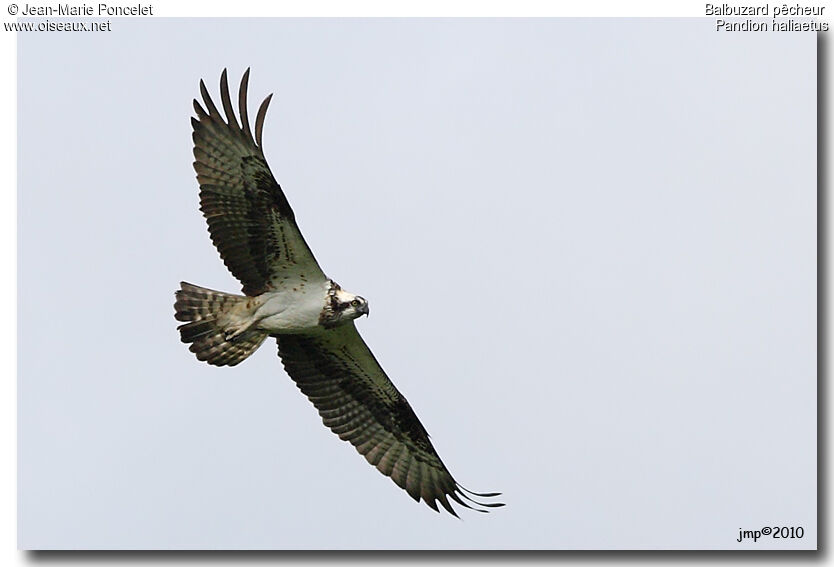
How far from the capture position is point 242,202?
877 centimetres

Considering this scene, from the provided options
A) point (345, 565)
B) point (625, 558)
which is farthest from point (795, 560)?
point (345, 565)

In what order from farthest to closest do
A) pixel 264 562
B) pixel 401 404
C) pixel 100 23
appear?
pixel 401 404 < pixel 100 23 < pixel 264 562

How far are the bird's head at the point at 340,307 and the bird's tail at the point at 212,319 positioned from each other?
52 centimetres

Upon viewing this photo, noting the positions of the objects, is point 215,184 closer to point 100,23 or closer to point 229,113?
point 229,113

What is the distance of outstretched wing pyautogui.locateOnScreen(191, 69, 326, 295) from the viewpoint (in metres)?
8.70

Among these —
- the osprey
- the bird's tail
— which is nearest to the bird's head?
the osprey

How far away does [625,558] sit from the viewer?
869 centimetres

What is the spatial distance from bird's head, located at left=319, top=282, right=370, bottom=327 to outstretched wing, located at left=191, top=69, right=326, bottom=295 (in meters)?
0.15

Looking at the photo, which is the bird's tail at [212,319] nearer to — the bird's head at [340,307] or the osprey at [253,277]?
the osprey at [253,277]

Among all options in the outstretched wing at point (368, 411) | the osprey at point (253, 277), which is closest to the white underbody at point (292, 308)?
the osprey at point (253, 277)

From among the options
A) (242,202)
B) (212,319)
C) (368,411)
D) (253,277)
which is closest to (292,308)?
(253,277)

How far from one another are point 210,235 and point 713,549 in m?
3.71

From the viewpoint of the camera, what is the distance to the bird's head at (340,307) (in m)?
8.71

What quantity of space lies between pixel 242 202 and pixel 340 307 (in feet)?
2.93
